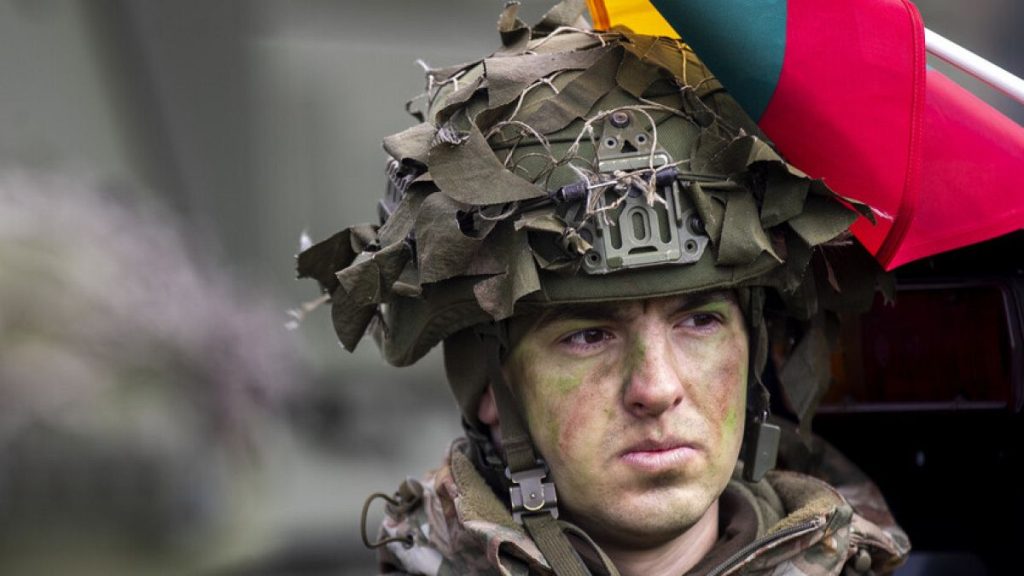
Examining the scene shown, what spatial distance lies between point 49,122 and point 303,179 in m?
0.79

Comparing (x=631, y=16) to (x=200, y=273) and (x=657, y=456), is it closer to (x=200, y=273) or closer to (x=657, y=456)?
(x=657, y=456)

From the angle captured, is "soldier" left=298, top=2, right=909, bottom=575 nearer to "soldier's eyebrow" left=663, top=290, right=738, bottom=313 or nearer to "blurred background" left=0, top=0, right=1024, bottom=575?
"soldier's eyebrow" left=663, top=290, right=738, bottom=313

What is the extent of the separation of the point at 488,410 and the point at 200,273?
201 centimetres

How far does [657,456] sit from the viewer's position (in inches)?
80.9

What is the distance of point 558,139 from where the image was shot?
6.82 feet

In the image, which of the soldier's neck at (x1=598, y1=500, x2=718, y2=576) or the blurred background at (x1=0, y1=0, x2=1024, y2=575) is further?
the blurred background at (x1=0, y1=0, x2=1024, y2=575)

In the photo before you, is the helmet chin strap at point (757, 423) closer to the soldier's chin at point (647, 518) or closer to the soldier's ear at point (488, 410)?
the soldier's chin at point (647, 518)

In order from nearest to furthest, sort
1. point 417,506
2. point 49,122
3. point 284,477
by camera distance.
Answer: point 417,506 → point 49,122 → point 284,477

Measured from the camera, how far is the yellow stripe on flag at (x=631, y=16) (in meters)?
2.19

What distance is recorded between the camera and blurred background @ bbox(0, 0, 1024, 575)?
3801 mm

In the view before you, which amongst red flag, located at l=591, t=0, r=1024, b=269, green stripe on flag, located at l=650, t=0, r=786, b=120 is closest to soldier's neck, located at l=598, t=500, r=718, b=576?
red flag, located at l=591, t=0, r=1024, b=269

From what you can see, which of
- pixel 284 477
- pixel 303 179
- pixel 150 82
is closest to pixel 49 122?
pixel 150 82

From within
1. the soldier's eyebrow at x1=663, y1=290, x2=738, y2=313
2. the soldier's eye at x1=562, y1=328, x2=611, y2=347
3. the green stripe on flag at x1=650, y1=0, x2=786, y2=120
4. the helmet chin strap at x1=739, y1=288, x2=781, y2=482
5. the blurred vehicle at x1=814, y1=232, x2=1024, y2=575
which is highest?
the green stripe on flag at x1=650, y1=0, x2=786, y2=120

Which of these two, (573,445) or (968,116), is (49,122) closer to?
(573,445)
